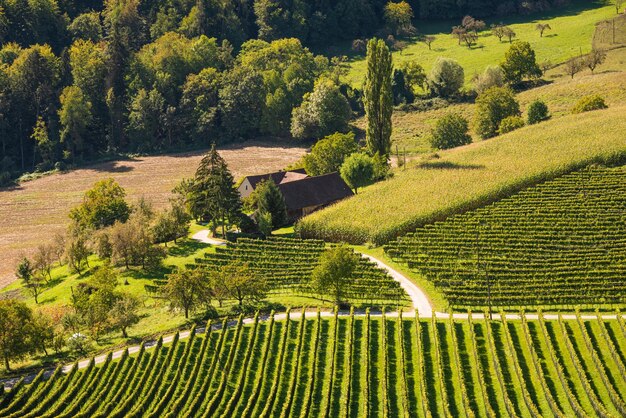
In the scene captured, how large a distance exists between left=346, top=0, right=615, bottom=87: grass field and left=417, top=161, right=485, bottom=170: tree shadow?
56804 millimetres

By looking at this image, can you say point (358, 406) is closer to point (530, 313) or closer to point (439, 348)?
point (439, 348)

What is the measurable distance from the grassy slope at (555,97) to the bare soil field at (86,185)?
21738 mm

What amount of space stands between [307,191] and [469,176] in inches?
893

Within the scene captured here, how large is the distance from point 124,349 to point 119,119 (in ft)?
348

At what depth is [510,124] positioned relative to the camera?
13175 cm

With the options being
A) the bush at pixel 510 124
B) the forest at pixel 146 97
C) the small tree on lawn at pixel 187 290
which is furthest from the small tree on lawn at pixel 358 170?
the forest at pixel 146 97

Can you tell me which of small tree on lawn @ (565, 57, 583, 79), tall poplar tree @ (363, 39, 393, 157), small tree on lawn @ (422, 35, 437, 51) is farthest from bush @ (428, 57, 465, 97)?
tall poplar tree @ (363, 39, 393, 157)

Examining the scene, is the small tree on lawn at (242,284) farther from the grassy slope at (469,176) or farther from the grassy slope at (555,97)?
the grassy slope at (555,97)

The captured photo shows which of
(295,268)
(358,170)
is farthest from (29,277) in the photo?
(358,170)

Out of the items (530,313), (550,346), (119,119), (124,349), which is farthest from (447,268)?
(119,119)

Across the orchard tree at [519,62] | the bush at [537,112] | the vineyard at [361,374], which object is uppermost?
the orchard tree at [519,62]

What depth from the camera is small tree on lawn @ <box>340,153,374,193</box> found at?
365 ft

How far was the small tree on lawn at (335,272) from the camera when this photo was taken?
76.8 metres

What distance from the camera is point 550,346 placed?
65438 millimetres
